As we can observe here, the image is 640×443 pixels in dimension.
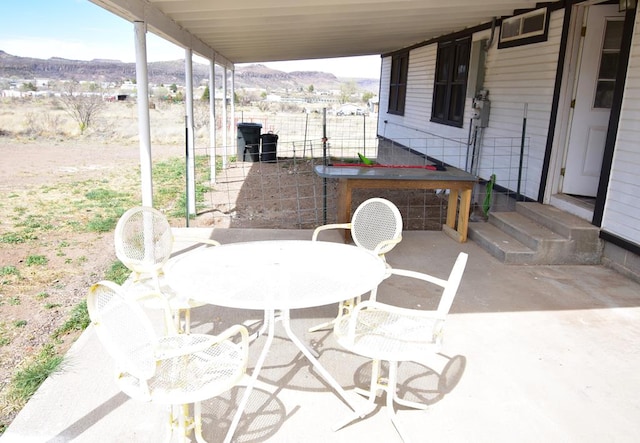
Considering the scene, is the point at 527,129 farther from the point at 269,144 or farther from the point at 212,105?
the point at 269,144

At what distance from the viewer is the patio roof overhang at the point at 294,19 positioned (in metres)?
4.69

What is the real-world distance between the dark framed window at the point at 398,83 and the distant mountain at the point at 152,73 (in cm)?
3689

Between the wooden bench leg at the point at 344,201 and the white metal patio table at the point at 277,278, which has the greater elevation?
the white metal patio table at the point at 277,278

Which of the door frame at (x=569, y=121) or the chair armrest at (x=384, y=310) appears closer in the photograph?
the chair armrest at (x=384, y=310)

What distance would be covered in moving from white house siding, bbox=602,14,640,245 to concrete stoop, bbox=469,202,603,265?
26 centimetres

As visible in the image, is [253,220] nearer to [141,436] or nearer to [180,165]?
[141,436]

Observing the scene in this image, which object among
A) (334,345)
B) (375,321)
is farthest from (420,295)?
(375,321)

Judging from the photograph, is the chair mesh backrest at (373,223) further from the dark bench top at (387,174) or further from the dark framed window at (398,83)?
the dark framed window at (398,83)

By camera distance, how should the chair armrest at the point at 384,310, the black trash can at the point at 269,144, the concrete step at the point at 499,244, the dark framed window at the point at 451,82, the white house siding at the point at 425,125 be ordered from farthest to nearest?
the black trash can at the point at 269,144
the white house siding at the point at 425,125
the dark framed window at the point at 451,82
the concrete step at the point at 499,244
the chair armrest at the point at 384,310

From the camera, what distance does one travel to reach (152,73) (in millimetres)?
74562

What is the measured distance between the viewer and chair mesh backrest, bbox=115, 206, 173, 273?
285 cm

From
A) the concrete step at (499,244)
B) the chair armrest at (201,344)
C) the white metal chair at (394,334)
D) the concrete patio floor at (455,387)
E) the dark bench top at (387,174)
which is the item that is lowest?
the concrete patio floor at (455,387)

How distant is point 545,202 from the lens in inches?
231

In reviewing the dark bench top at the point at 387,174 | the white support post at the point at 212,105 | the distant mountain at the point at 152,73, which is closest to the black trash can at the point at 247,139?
the white support post at the point at 212,105
